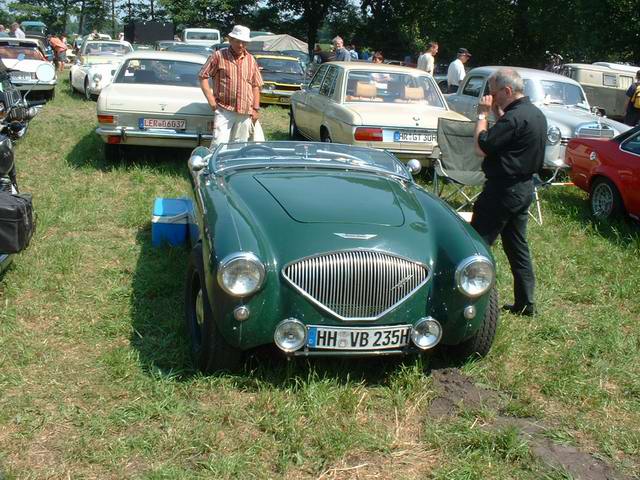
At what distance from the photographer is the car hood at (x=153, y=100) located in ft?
29.7

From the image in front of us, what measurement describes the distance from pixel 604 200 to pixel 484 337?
472cm

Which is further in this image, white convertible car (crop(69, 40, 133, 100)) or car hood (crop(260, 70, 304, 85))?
car hood (crop(260, 70, 304, 85))

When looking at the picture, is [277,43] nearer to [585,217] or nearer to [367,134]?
[367,134]

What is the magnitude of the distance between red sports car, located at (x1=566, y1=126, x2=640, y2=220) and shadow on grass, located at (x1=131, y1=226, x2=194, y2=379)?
4810 mm

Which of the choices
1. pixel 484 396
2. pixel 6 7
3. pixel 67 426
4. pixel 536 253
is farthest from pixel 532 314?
pixel 6 7

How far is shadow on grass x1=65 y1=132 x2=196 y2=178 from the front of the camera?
A: 9.60 meters

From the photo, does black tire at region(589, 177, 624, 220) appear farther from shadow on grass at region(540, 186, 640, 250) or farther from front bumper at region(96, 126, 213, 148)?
front bumper at region(96, 126, 213, 148)

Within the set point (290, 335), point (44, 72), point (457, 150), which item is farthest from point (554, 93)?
point (290, 335)

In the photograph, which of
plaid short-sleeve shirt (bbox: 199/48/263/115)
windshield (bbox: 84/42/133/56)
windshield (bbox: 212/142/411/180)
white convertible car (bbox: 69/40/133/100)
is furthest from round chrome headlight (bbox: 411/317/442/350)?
windshield (bbox: 84/42/133/56)

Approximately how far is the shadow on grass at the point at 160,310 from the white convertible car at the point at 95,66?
9.45 m

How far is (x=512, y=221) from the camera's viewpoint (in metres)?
5.16

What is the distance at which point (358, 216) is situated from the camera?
4250 millimetres

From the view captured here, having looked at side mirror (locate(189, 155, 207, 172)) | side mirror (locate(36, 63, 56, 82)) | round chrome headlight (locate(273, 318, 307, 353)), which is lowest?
round chrome headlight (locate(273, 318, 307, 353))

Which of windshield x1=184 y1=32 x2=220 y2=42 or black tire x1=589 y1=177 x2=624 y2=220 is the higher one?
black tire x1=589 y1=177 x2=624 y2=220
